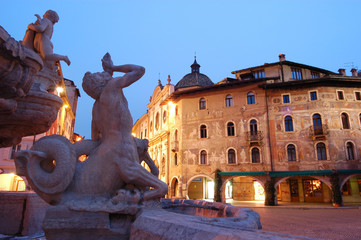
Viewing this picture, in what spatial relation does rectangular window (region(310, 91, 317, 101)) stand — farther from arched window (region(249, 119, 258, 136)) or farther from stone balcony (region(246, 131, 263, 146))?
stone balcony (region(246, 131, 263, 146))

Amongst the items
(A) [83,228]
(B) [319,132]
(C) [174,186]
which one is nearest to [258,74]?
(B) [319,132]

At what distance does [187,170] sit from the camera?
2397 cm

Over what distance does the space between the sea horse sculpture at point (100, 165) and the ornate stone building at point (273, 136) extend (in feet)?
63.4

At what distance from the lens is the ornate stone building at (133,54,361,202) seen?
21141 millimetres

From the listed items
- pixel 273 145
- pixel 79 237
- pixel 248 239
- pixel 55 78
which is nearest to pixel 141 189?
pixel 79 237

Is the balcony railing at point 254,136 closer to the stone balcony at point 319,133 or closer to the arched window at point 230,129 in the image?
the arched window at point 230,129

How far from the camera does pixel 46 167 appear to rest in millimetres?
3221

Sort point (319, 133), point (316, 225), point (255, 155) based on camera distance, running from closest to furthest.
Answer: point (316, 225) < point (319, 133) < point (255, 155)

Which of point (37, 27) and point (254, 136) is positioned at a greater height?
point (254, 136)

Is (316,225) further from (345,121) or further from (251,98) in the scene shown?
(345,121)

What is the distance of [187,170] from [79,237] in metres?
21.4

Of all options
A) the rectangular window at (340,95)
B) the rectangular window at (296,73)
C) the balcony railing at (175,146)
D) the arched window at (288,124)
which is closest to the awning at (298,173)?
the arched window at (288,124)

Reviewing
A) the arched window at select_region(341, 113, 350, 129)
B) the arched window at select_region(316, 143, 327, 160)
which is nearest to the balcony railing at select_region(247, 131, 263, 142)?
the arched window at select_region(316, 143, 327, 160)

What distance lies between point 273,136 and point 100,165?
21.4 m
